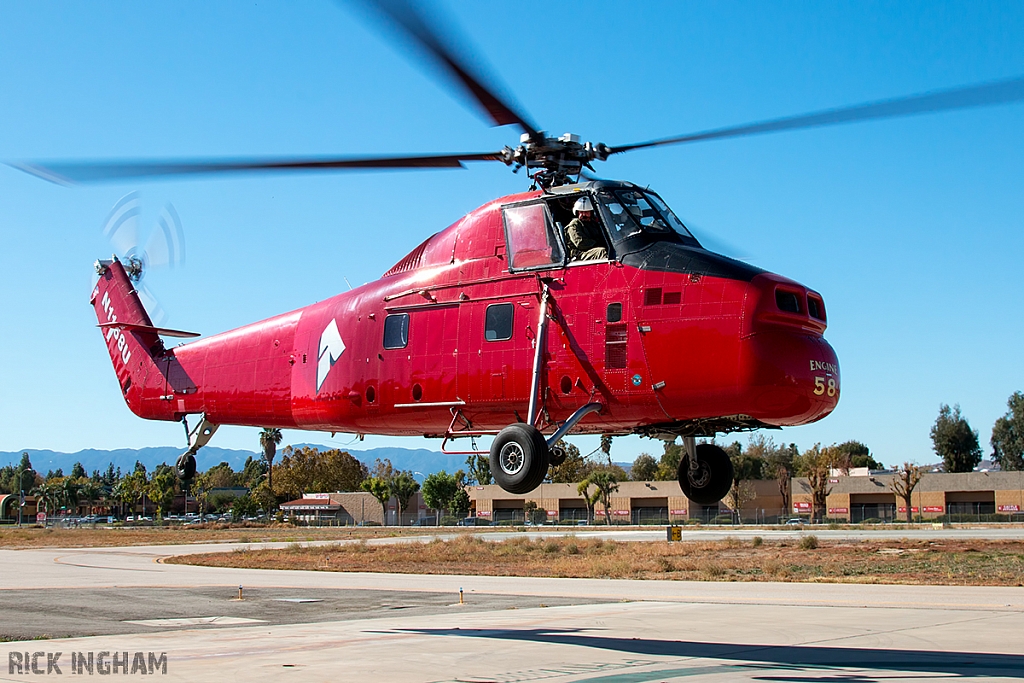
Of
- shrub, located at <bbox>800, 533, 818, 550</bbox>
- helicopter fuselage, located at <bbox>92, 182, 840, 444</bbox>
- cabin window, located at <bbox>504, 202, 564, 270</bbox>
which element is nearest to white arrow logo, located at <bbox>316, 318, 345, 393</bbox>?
helicopter fuselage, located at <bbox>92, 182, 840, 444</bbox>

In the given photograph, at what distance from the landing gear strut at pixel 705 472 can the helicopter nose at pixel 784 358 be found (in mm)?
2171

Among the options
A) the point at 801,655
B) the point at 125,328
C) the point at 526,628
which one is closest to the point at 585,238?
the point at 801,655

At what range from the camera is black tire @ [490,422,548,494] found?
1208cm

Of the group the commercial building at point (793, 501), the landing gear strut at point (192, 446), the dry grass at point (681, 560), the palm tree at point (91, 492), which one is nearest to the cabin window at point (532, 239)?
the landing gear strut at point (192, 446)

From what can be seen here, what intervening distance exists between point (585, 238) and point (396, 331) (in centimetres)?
353

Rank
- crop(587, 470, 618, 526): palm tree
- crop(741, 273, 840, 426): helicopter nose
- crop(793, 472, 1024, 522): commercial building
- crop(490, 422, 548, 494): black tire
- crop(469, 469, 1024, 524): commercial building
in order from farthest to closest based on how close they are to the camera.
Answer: crop(587, 470, 618, 526): palm tree
crop(469, 469, 1024, 524): commercial building
crop(793, 472, 1024, 522): commercial building
crop(490, 422, 548, 494): black tire
crop(741, 273, 840, 426): helicopter nose

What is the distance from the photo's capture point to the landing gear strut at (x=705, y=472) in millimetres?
14203

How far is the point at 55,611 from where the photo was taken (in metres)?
23.9

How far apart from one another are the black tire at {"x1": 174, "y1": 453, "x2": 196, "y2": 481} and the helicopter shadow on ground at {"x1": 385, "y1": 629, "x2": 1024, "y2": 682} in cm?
633

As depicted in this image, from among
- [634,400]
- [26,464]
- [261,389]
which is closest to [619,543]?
[261,389]

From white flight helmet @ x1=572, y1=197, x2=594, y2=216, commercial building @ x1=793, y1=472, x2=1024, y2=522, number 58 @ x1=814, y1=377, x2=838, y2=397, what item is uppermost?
white flight helmet @ x1=572, y1=197, x2=594, y2=216

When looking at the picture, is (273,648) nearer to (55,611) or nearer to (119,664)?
(119,664)

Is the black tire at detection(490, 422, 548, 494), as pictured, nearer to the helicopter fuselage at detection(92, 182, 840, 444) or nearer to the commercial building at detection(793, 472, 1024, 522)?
the helicopter fuselage at detection(92, 182, 840, 444)

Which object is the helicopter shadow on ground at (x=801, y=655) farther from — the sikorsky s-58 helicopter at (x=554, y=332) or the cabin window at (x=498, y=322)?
the cabin window at (x=498, y=322)
